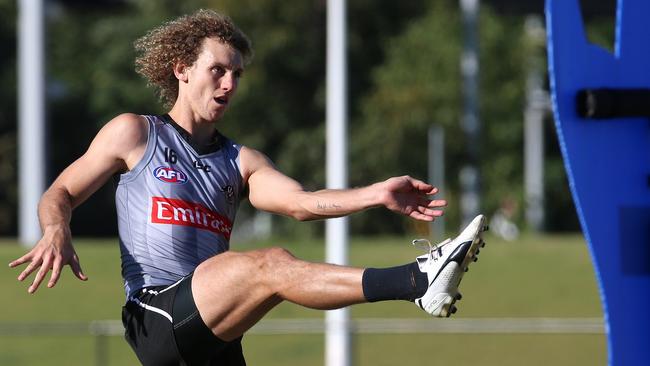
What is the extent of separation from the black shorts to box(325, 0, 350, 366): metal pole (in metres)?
5.07

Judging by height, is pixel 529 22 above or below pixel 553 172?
above

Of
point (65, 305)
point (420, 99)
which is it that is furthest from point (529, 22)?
point (65, 305)

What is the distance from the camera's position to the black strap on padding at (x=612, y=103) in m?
3.83

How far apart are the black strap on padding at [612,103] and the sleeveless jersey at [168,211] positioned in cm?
179

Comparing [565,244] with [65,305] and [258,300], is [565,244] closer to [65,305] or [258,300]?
[65,305]

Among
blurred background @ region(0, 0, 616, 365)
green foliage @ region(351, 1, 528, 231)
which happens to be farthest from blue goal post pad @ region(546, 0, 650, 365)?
green foliage @ region(351, 1, 528, 231)

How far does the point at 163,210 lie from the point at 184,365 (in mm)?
618

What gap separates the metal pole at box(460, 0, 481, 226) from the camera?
23469 millimetres

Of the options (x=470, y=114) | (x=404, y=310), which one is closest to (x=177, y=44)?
(x=404, y=310)

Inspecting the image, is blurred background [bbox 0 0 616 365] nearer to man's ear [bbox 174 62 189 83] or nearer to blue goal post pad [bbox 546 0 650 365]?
man's ear [bbox 174 62 189 83]

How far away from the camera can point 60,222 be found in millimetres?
4707

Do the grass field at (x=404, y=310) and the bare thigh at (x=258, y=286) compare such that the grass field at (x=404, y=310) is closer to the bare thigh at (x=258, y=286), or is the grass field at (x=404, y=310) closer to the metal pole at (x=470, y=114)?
the metal pole at (x=470, y=114)

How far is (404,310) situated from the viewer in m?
14.5

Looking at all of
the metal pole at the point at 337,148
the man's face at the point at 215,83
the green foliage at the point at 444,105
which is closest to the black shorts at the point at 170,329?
the man's face at the point at 215,83
